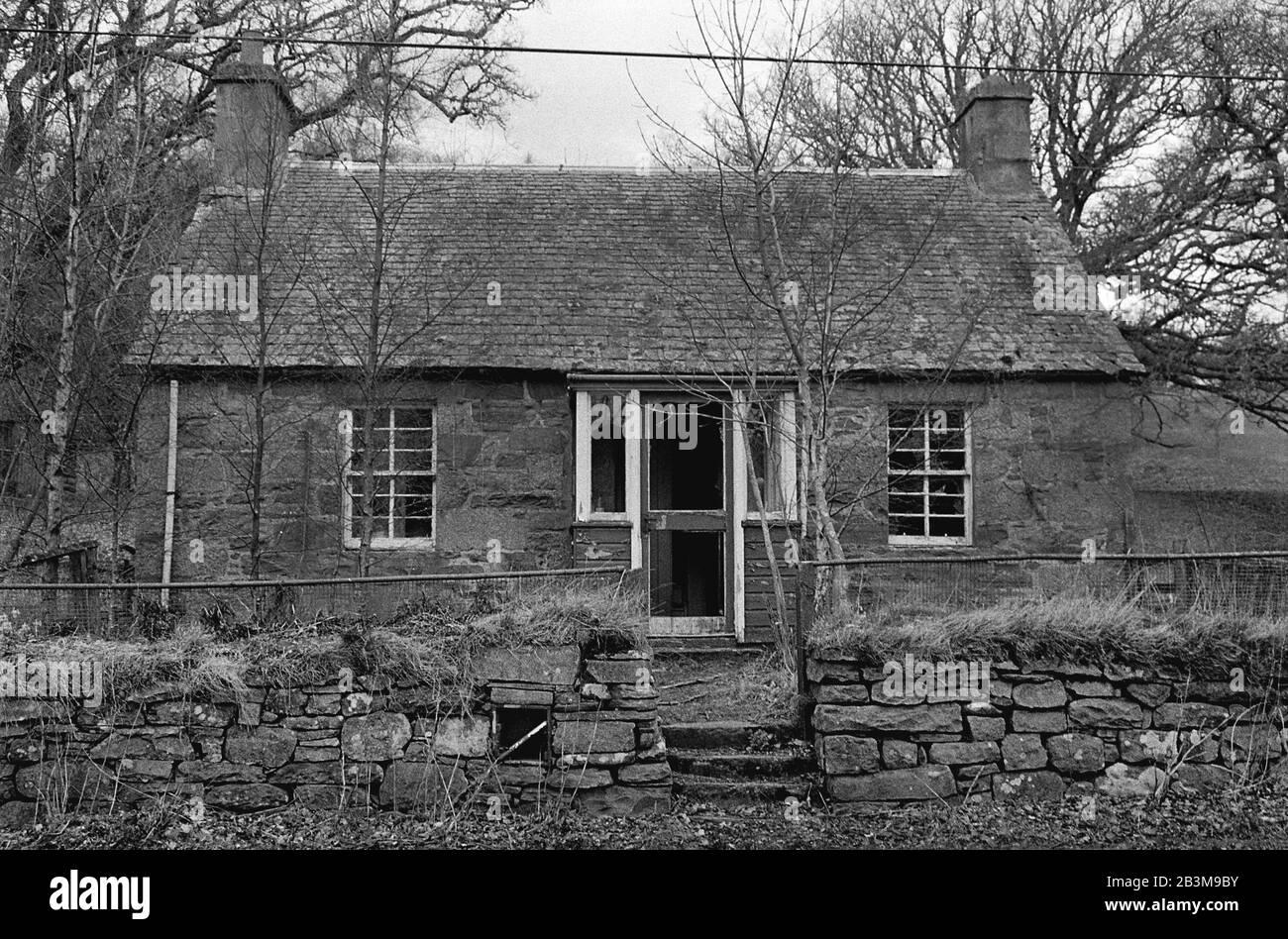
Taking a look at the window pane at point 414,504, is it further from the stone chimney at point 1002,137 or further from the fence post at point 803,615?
the stone chimney at point 1002,137

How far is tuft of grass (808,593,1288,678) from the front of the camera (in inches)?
261

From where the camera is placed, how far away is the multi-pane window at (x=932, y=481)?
1166 cm

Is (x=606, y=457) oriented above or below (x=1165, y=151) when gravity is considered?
below

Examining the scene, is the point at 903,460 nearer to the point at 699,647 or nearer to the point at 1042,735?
the point at 699,647

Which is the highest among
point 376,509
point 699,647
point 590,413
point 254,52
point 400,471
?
point 254,52

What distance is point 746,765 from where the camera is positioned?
6.82m

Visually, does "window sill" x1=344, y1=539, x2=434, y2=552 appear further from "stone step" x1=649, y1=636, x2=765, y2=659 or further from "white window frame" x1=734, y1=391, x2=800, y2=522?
"white window frame" x1=734, y1=391, x2=800, y2=522

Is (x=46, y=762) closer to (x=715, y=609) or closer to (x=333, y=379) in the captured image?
Answer: (x=333, y=379)

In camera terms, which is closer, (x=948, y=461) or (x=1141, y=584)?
(x=1141, y=584)

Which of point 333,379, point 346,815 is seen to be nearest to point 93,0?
point 333,379

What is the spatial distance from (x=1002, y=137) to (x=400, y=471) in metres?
9.39

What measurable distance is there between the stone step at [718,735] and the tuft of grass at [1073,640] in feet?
2.46

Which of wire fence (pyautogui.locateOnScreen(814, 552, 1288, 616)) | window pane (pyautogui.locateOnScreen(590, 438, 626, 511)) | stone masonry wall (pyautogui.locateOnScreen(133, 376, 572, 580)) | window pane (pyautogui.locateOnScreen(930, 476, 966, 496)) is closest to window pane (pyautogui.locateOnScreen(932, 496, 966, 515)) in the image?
window pane (pyautogui.locateOnScreen(930, 476, 966, 496))

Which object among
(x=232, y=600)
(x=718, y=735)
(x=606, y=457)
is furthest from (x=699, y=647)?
(x=232, y=600)
